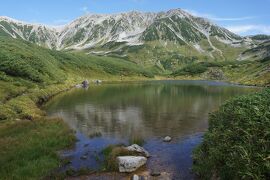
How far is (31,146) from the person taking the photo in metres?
40.1

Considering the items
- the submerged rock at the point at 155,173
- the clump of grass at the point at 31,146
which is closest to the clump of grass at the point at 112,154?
the submerged rock at the point at 155,173

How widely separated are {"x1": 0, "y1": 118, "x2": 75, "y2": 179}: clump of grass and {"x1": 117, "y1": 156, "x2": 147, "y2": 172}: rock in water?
23.6 feet

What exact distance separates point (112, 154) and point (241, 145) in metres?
16.6

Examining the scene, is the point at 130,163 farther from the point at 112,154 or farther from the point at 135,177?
the point at 112,154

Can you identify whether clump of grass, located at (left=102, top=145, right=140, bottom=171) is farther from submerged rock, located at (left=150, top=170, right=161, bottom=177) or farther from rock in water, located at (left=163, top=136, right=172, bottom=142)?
rock in water, located at (left=163, top=136, right=172, bottom=142)

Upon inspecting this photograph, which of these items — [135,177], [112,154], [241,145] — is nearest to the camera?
[241,145]

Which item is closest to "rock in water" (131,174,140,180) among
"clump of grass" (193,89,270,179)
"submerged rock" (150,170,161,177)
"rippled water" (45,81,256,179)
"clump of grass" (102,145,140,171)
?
"submerged rock" (150,170,161,177)

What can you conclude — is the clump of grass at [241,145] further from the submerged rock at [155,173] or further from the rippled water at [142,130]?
the rippled water at [142,130]

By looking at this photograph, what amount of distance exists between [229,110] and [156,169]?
1010 centimetres

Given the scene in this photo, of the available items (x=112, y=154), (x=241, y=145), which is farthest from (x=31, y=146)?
(x=241, y=145)

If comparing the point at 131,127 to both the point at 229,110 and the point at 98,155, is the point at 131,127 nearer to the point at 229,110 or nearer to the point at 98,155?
the point at 98,155

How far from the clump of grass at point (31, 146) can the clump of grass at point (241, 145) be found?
16620mm

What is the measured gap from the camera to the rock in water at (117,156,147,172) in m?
32.8

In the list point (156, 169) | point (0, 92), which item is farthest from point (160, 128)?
point (0, 92)
